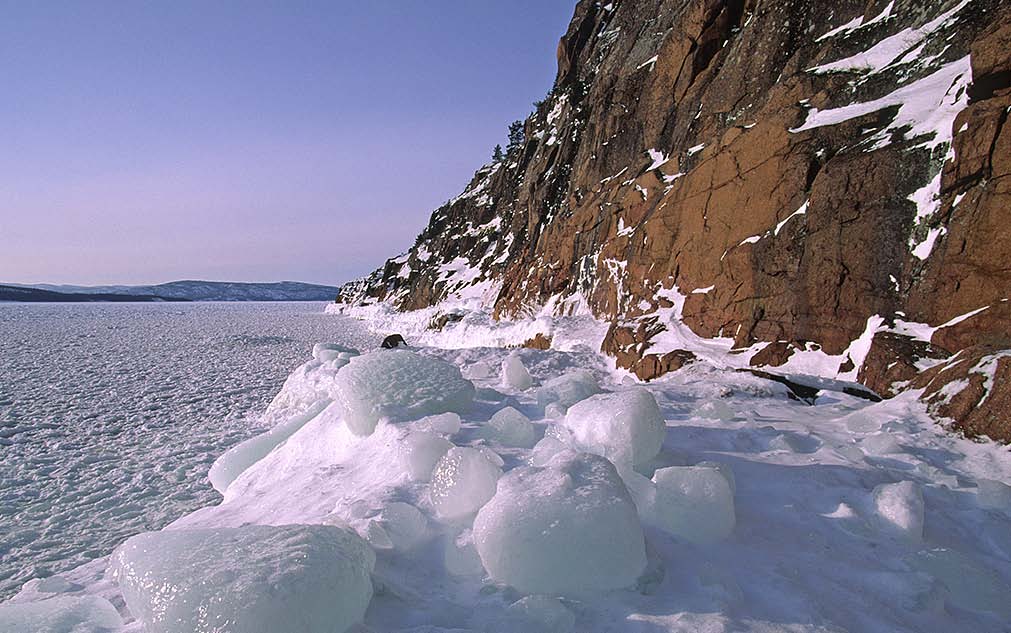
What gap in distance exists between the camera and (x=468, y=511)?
2.85 metres

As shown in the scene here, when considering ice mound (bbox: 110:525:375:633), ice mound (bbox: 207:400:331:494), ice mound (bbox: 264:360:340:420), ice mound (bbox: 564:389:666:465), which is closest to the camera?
ice mound (bbox: 110:525:375:633)

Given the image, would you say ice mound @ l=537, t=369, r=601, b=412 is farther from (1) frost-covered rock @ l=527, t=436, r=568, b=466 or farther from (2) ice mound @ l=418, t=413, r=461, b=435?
(2) ice mound @ l=418, t=413, r=461, b=435

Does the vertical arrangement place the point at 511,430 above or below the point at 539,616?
above

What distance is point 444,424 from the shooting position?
404cm

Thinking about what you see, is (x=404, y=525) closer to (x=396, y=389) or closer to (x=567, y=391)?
(x=396, y=389)

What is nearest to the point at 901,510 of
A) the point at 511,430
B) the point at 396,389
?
the point at 511,430

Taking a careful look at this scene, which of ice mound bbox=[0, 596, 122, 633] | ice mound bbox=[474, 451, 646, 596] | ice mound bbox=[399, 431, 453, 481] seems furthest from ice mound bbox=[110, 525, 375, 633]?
ice mound bbox=[399, 431, 453, 481]

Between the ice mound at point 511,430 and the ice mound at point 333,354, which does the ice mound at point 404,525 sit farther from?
the ice mound at point 333,354

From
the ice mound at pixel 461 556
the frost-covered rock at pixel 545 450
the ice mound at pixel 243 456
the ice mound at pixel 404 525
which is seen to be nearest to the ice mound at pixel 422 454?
the ice mound at pixel 404 525

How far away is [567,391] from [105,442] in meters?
6.51

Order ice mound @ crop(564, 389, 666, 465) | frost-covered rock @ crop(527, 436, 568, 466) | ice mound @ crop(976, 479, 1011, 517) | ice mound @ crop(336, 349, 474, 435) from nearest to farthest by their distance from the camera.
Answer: ice mound @ crop(976, 479, 1011, 517) < ice mound @ crop(564, 389, 666, 465) < frost-covered rock @ crop(527, 436, 568, 466) < ice mound @ crop(336, 349, 474, 435)

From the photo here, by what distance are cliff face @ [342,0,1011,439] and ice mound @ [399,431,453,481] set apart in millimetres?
4473

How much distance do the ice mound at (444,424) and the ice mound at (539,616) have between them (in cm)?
193

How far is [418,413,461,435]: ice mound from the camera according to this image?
400cm
